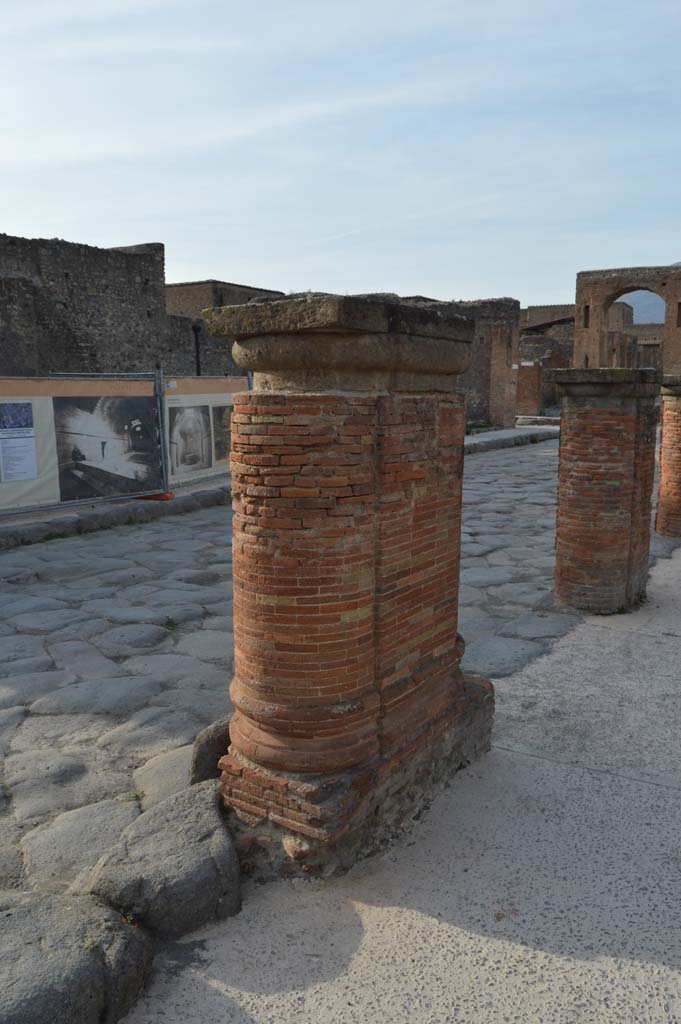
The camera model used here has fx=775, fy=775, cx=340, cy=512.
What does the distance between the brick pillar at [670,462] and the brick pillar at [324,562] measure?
582 cm

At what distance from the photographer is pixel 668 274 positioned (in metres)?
27.5

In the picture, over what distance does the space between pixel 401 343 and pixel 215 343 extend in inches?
748

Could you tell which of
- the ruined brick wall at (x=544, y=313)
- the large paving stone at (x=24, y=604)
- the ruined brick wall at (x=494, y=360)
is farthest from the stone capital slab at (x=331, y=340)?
the ruined brick wall at (x=544, y=313)

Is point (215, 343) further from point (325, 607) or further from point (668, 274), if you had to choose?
point (325, 607)

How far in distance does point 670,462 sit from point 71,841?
7099 millimetres

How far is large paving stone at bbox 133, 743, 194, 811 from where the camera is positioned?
10.9 ft

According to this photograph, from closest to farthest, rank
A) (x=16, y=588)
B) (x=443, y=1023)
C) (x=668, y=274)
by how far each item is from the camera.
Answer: (x=443, y=1023), (x=16, y=588), (x=668, y=274)

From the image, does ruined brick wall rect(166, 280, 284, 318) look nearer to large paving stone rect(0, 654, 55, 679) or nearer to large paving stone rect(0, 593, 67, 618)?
large paving stone rect(0, 593, 67, 618)

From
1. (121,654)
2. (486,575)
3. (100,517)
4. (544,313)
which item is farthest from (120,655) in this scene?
(544,313)

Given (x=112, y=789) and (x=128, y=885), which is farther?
(x=112, y=789)

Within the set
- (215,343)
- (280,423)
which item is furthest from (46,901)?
(215,343)

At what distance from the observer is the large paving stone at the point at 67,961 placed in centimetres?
204

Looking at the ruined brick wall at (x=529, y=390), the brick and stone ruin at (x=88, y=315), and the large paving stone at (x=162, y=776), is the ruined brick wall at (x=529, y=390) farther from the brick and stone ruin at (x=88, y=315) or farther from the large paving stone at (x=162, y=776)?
the large paving stone at (x=162, y=776)

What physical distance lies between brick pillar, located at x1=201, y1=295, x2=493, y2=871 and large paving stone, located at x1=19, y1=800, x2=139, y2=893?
21.3 inches
